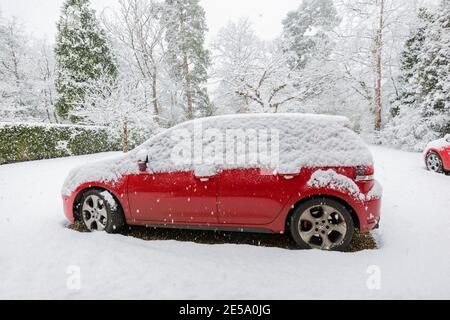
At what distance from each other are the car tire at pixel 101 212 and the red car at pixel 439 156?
7.81 meters

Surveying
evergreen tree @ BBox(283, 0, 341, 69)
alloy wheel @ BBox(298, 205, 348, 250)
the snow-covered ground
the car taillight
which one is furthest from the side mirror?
evergreen tree @ BBox(283, 0, 341, 69)

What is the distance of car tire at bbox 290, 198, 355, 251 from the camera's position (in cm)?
343

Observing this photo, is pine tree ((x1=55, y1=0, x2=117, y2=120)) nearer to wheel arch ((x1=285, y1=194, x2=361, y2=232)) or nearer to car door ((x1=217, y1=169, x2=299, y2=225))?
car door ((x1=217, y1=169, x2=299, y2=225))

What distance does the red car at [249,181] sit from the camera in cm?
344

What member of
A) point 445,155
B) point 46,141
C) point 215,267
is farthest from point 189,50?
point 215,267

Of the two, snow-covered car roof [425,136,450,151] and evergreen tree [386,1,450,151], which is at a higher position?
evergreen tree [386,1,450,151]

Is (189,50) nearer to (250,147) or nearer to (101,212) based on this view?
(101,212)

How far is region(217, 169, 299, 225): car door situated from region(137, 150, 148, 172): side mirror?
1.04 meters

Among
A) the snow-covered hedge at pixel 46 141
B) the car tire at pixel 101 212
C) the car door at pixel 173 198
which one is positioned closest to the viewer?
the car door at pixel 173 198

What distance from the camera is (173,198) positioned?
150 inches

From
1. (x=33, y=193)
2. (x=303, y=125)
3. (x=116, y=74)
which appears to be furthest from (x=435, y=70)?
(x=116, y=74)

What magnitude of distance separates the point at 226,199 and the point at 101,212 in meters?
1.86

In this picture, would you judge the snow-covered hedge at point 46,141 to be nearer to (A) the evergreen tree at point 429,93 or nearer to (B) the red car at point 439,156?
(B) the red car at point 439,156

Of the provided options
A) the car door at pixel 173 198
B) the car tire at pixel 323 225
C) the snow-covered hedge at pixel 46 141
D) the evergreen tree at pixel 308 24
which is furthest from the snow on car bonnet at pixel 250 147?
the evergreen tree at pixel 308 24
